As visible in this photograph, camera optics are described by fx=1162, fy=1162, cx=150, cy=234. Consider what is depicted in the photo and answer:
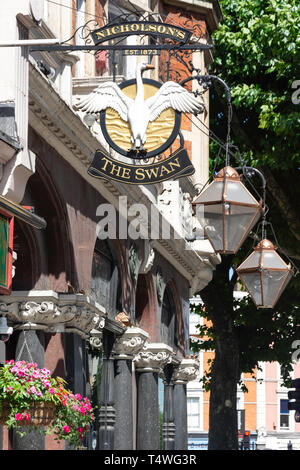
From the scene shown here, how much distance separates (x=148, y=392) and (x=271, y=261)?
21.2 feet

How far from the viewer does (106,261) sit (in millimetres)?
19219

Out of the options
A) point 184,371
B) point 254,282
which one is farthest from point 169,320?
point 254,282

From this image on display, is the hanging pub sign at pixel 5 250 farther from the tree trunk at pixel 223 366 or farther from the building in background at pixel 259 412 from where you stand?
the building in background at pixel 259 412

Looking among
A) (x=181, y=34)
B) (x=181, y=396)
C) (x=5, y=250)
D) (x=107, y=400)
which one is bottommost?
(x=107, y=400)

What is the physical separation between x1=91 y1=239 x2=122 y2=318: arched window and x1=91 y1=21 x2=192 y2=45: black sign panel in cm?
494

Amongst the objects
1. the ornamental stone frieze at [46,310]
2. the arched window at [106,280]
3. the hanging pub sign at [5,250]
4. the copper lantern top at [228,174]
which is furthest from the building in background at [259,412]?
the hanging pub sign at [5,250]

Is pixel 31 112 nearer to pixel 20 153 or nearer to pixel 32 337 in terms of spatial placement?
pixel 20 153

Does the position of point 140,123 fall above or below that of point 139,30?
below

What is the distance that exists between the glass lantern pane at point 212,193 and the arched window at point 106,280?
3896mm

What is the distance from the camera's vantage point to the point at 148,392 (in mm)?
22234

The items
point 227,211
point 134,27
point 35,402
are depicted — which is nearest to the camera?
point 35,402

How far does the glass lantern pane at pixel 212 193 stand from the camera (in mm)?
14516

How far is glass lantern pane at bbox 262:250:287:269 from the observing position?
16578 millimetres

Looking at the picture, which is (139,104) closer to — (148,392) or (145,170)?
(145,170)
